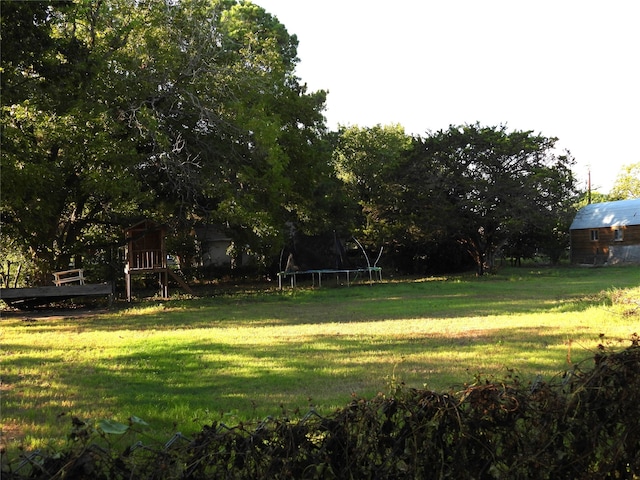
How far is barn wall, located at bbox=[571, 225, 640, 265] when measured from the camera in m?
38.6

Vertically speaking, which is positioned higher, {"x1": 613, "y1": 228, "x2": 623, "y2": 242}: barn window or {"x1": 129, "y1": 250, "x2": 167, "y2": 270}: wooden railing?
{"x1": 613, "y1": 228, "x2": 623, "y2": 242}: barn window

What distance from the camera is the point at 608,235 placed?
131 ft

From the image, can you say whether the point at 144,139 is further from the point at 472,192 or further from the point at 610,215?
the point at 610,215

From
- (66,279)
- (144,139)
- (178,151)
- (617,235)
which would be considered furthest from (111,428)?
(617,235)

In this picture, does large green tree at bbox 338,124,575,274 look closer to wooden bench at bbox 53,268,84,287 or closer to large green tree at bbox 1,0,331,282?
large green tree at bbox 1,0,331,282

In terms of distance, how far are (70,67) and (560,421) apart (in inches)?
329

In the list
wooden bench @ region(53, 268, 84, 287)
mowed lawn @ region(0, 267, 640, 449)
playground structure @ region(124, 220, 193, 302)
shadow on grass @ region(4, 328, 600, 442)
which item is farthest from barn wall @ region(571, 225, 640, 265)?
wooden bench @ region(53, 268, 84, 287)

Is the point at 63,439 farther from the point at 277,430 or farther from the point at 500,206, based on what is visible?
the point at 500,206

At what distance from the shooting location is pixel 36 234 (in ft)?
56.4

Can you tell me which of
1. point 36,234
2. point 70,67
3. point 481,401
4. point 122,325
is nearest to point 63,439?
point 481,401

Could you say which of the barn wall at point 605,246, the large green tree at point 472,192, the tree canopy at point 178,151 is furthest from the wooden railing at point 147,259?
the barn wall at point 605,246

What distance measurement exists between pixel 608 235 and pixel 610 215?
1739mm

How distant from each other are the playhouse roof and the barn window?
0.35m

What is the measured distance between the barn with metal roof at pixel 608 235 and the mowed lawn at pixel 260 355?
2683cm
